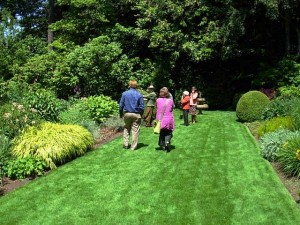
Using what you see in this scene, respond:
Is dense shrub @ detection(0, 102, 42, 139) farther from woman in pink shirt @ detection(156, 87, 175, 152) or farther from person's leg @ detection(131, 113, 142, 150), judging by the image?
woman in pink shirt @ detection(156, 87, 175, 152)

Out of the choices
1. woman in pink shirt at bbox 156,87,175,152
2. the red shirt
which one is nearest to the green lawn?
woman in pink shirt at bbox 156,87,175,152

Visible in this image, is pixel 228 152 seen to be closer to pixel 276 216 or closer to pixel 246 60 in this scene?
pixel 276 216

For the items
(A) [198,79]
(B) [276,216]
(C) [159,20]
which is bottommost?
(B) [276,216]

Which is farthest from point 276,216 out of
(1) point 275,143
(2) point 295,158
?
(1) point 275,143

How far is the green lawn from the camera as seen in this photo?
21.5ft

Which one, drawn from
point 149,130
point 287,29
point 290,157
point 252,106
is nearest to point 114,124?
point 149,130

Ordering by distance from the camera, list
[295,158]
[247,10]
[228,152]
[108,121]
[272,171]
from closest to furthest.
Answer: [295,158] < [272,171] < [228,152] < [108,121] < [247,10]

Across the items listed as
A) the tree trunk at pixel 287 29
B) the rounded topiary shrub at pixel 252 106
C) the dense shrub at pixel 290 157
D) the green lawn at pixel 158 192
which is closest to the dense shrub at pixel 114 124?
the green lawn at pixel 158 192

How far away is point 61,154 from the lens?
9.96m

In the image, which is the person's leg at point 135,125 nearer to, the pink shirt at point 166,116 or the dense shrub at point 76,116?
the pink shirt at point 166,116

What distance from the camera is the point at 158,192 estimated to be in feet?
25.4

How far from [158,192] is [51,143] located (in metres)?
3.40

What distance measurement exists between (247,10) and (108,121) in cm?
1099

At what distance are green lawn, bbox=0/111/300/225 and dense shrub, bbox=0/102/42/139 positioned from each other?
1.64 m
